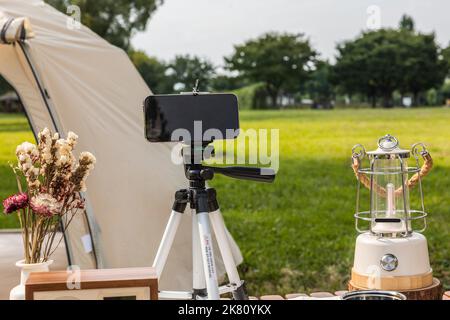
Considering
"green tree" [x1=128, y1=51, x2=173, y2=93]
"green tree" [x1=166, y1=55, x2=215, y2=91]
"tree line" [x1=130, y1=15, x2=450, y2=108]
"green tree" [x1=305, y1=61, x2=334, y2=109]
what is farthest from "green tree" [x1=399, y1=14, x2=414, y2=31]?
"green tree" [x1=128, y1=51, x2=173, y2=93]

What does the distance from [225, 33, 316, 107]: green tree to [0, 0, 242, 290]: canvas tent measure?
85.3ft

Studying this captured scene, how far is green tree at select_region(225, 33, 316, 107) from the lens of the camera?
2978 centimetres

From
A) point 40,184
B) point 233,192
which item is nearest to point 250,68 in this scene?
point 233,192

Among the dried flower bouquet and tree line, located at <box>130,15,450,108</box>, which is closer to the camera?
the dried flower bouquet

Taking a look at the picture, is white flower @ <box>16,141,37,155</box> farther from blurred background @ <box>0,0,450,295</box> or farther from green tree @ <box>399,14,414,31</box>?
green tree @ <box>399,14,414,31</box>

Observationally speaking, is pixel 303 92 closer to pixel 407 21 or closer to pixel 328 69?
pixel 328 69

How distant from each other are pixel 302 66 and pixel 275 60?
1.26 metres

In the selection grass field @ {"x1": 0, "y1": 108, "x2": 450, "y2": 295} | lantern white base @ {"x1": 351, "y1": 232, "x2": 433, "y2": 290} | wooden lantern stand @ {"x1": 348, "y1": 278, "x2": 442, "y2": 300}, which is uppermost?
lantern white base @ {"x1": 351, "y1": 232, "x2": 433, "y2": 290}

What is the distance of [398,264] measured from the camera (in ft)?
6.59

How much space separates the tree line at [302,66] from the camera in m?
16.2
